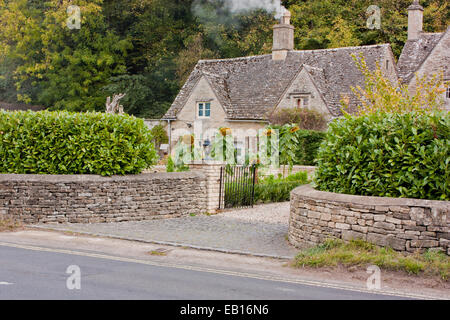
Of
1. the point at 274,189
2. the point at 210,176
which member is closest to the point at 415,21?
the point at 274,189

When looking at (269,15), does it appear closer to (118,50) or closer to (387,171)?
(118,50)

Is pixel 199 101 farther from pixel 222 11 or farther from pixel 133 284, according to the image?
pixel 133 284

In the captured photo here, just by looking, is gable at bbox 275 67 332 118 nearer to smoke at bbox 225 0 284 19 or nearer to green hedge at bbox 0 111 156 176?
smoke at bbox 225 0 284 19

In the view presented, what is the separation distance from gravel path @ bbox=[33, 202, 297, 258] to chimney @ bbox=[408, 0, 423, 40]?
2870 centimetres

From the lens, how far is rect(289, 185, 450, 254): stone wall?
8805 millimetres

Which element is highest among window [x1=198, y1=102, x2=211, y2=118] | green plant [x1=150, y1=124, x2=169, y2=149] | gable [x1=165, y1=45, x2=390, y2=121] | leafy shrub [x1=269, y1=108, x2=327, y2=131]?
gable [x1=165, y1=45, x2=390, y2=121]

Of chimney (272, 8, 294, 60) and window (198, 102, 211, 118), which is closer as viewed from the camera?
window (198, 102, 211, 118)

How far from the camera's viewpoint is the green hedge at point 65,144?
1345 cm

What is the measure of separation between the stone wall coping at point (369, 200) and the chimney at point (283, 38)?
92.9 ft

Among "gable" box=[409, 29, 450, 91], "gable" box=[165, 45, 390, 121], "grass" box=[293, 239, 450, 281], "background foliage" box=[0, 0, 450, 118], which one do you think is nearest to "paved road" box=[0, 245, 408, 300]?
"grass" box=[293, 239, 450, 281]

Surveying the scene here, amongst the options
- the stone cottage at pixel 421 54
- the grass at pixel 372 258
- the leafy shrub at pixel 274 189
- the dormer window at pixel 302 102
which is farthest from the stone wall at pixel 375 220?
the stone cottage at pixel 421 54

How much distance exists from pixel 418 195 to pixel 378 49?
2706 centimetres

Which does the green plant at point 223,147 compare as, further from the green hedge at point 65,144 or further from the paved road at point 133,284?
the paved road at point 133,284

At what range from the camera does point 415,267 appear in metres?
8.39
